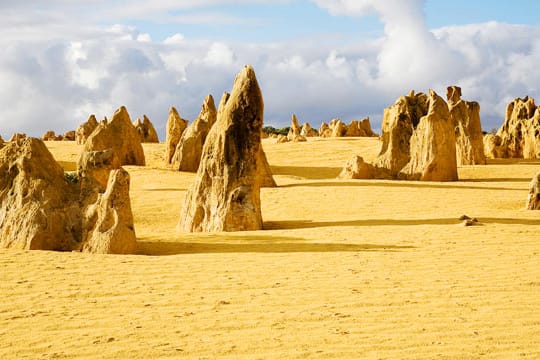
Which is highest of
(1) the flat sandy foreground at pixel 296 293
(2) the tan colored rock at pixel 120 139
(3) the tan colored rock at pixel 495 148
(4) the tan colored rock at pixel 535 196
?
(2) the tan colored rock at pixel 120 139

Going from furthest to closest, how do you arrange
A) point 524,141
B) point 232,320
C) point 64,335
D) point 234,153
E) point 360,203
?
point 524,141
point 360,203
point 234,153
point 232,320
point 64,335

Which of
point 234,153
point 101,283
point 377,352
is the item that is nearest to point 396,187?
point 234,153

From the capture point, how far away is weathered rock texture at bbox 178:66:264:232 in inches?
544

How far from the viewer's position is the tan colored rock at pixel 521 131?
3319cm

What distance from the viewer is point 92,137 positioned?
2598cm

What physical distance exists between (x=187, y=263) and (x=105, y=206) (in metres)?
1.78

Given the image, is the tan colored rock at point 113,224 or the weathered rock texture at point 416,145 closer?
the tan colored rock at point 113,224

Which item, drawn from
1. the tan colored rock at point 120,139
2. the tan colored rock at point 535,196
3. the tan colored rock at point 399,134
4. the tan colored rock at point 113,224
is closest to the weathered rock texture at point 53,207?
the tan colored rock at point 113,224

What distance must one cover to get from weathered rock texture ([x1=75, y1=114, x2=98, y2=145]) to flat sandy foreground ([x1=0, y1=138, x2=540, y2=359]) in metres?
26.2

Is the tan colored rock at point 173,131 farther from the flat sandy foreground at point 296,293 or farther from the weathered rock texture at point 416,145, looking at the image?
the flat sandy foreground at point 296,293

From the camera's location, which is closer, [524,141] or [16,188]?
[16,188]

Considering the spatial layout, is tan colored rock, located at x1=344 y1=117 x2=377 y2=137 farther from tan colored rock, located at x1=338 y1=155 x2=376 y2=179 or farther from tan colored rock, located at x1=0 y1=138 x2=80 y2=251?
tan colored rock, located at x1=0 y1=138 x2=80 y2=251

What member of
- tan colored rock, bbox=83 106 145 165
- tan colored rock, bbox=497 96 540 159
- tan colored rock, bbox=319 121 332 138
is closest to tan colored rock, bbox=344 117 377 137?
tan colored rock, bbox=319 121 332 138

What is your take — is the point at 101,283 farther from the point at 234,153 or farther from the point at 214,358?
the point at 234,153
